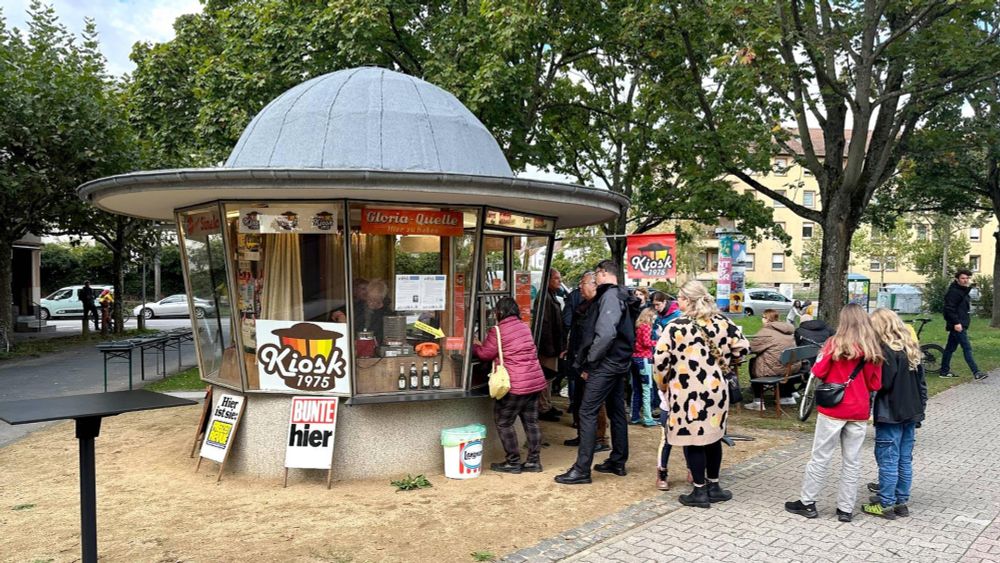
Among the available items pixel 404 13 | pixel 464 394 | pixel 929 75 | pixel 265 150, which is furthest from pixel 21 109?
pixel 929 75

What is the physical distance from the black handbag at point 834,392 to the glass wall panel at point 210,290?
525 cm

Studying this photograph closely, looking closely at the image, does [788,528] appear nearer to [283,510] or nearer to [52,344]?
A: [283,510]

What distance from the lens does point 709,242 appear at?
2564 inches

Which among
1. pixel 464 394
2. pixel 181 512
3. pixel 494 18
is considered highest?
pixel 494 18

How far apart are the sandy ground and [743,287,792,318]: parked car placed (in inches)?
1319

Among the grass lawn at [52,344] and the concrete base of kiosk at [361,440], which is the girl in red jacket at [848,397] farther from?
the grass lawn at [52,344]

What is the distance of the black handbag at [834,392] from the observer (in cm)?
555

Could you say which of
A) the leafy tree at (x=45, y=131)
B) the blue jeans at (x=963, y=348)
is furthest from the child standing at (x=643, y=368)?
A: the leafy tree at (x=45, y=131)

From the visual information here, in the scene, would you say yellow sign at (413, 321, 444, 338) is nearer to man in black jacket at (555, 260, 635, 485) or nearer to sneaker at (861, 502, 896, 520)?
man in black jacket at (555, 260, 635, 485)

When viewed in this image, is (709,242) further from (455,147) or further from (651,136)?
(455,147)

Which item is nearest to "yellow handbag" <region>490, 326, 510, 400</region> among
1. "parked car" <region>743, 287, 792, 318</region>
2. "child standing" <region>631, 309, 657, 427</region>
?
"child standing" <region>631, 309, 657, 427</region>

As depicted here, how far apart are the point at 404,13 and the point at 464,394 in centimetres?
886

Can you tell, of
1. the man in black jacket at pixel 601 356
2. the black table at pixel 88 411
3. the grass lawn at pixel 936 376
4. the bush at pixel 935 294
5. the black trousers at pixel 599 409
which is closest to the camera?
the black table at pixel 88 411

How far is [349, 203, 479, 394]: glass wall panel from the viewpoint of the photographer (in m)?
6.95
